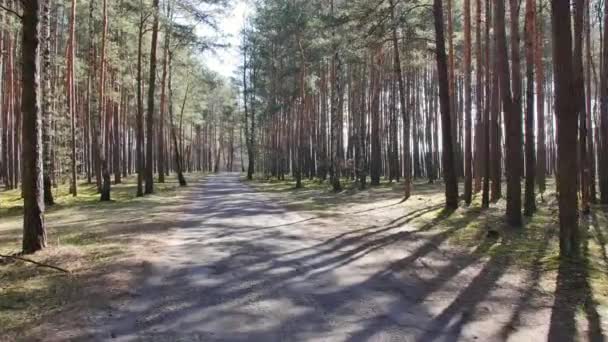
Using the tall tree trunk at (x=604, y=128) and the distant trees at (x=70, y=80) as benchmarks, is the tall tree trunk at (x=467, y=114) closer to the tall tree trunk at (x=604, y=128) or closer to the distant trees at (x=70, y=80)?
the tall tree trunk at (x=604, y=128)

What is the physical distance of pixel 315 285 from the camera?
6.55m

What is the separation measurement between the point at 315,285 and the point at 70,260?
13.3 ft

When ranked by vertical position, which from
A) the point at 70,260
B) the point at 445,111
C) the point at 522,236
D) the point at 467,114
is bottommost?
the point at 522,236

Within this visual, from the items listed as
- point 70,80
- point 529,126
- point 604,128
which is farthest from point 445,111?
point 70,80

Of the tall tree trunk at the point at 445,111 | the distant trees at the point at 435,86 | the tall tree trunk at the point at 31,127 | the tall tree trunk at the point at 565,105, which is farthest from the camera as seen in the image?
the tall tree trunk at the point at 445,111

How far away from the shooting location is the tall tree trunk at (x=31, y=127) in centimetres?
845

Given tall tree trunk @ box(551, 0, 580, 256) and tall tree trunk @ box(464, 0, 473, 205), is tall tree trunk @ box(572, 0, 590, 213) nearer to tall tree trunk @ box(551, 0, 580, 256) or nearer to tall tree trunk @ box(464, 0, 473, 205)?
tall tree trunk @ box(464, 0, 473, 205)

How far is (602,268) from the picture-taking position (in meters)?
7.71

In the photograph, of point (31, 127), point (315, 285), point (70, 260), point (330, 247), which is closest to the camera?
point (315, 285)

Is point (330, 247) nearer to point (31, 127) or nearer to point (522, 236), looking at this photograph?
point (522, 236)

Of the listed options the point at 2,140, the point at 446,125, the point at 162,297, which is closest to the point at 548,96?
the point at 446,125

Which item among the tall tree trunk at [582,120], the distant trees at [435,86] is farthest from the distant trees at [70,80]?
the tall tree trunk at [582,120]

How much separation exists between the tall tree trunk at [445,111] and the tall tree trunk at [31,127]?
996cm

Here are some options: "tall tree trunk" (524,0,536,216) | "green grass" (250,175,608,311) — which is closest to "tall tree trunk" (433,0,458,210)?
"green grass" (250,175,608,311)
